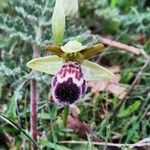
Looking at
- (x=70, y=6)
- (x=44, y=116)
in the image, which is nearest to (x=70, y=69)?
(x=70, y=6)

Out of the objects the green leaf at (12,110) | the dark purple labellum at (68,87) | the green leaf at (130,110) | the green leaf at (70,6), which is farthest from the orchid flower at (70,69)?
the green leaf at (130,110)

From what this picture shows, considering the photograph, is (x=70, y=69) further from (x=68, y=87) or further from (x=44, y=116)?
(x=44, y=116)

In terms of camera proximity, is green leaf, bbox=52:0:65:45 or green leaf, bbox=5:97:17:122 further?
green leaf, bbox=5:97:17:122

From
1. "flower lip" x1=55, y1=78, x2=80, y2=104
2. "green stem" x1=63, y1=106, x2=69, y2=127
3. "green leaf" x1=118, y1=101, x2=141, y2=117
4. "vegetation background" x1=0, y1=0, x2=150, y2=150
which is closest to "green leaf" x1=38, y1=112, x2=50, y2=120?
"vegetation background" x1=0, y1=0, x2=150, y2=150

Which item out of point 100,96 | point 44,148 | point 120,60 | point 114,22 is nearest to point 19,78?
point 44,148

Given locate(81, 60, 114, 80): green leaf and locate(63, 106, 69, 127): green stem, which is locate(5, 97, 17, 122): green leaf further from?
locate(81, 60, 114, 80): green leaf

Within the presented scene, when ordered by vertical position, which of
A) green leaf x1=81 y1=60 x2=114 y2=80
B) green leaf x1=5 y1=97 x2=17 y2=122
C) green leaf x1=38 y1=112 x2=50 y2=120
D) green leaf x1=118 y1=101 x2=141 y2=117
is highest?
green leaf x1=81 y1=60 x2=114 y2=80

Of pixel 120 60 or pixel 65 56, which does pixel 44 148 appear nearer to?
pixel 65 56

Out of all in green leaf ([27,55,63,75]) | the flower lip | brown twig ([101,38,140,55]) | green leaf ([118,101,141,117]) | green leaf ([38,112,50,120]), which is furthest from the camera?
brown twig ([101,38,140,55])

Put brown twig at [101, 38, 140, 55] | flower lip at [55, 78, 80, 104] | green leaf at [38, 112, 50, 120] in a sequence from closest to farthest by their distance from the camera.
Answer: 1. flower lip at [55, 78, 80, 104]
2. green leaf at [38, 112, 50, 120]
3. brown twig at [101, 38, 140, 55]
